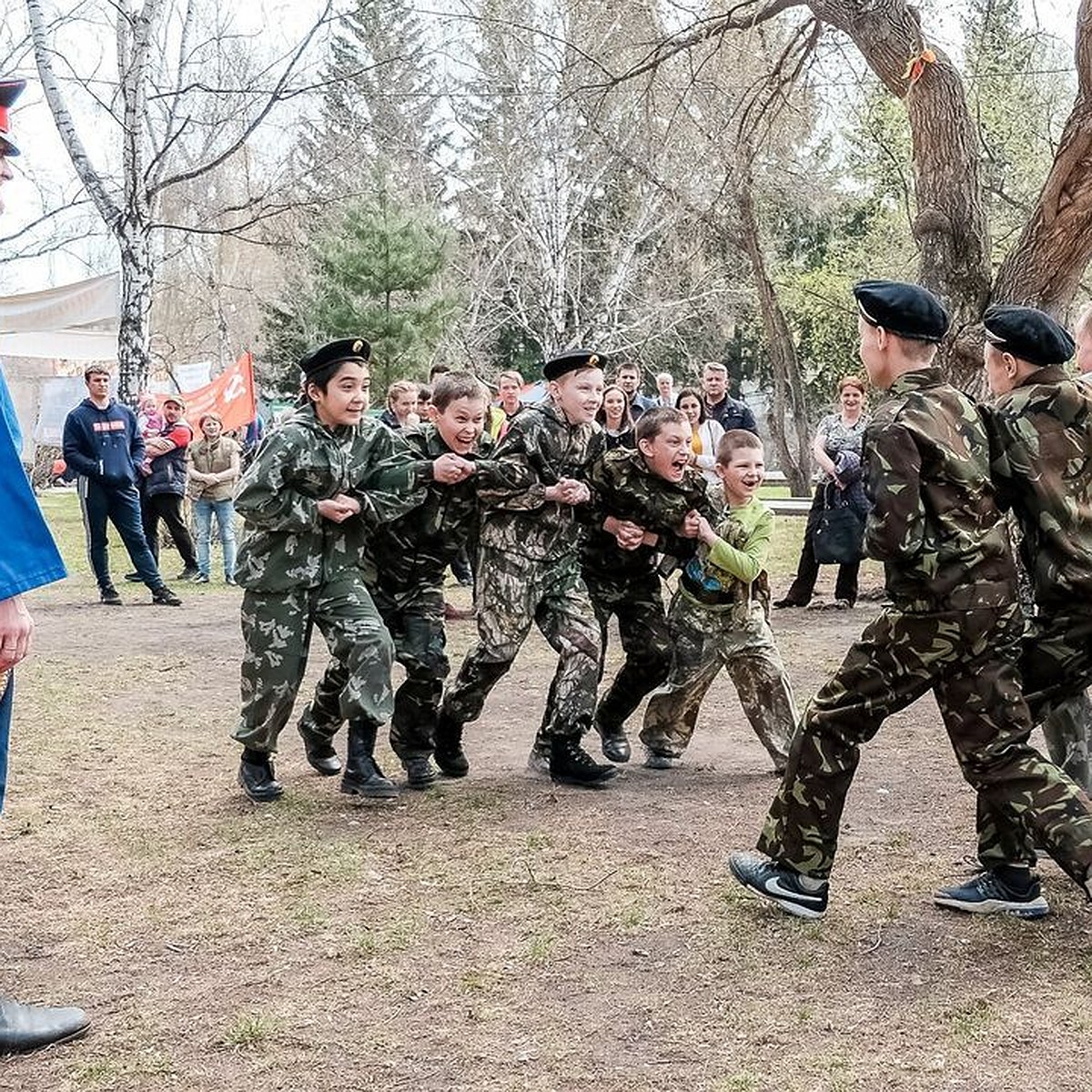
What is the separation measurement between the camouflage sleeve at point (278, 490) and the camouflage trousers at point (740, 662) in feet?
5.98

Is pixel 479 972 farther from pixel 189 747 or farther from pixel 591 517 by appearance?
pixel 189 747

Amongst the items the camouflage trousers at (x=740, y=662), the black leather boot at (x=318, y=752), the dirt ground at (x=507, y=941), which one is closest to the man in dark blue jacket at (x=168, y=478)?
the dirt ground at (x=507, y=941)

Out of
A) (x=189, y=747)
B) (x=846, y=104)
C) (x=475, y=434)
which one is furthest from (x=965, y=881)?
(x=846, y=104)

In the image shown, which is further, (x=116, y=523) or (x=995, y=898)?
(x=116, y=523)

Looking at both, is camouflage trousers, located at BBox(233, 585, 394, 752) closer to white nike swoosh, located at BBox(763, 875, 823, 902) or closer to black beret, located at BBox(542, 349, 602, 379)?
black beret, located at BBox(542, 349, 602, 379)

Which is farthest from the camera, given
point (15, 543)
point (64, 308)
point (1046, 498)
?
point (64, 308)

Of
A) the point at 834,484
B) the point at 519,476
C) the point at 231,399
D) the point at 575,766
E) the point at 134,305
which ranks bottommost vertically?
the point at 575,766

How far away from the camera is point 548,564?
5973mm

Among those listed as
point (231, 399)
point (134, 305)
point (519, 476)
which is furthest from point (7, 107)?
point (231, 399)

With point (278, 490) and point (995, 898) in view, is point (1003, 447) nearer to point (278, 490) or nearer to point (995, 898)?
point (995, 898)

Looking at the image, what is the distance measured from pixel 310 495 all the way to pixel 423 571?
764 mm

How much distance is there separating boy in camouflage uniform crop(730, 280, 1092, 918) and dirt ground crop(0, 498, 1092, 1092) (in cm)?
40

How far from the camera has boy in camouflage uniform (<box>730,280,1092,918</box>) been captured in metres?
4.02

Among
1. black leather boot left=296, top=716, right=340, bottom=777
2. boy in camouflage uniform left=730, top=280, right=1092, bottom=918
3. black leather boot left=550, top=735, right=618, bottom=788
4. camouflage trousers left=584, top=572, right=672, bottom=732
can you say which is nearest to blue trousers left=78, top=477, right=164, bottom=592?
black leather boot left=296, top=716, right=340, bottom=777
